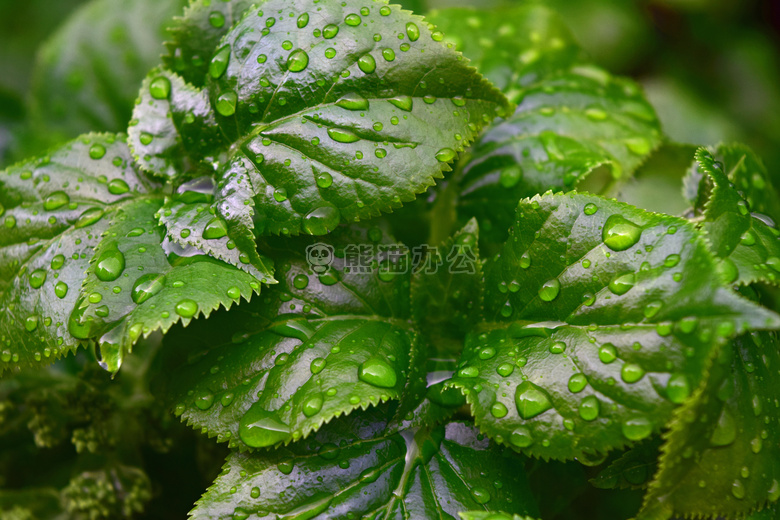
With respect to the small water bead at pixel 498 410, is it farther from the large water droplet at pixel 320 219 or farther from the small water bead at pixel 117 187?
the small water bead at pixel 117 187

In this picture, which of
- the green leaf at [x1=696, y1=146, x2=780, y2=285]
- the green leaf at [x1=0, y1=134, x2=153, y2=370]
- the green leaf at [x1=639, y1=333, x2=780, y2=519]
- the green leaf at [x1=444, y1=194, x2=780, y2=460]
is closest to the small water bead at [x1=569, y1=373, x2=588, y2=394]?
the green leaf at [x1=444, y1=194, x2=780, y2=460]

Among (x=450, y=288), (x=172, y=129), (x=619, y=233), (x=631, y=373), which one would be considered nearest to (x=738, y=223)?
(x=619, y=233)

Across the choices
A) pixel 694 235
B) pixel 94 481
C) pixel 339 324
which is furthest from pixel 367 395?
pixel 94 481

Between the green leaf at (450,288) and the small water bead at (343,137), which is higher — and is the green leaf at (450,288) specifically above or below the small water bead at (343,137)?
below

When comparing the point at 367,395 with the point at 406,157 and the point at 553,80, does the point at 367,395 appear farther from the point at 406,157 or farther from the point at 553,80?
the point at 553,80

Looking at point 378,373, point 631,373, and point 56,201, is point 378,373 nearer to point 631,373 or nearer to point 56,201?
point 631,373

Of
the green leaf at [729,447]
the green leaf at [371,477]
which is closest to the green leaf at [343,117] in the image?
the green leaf at [371,477]
